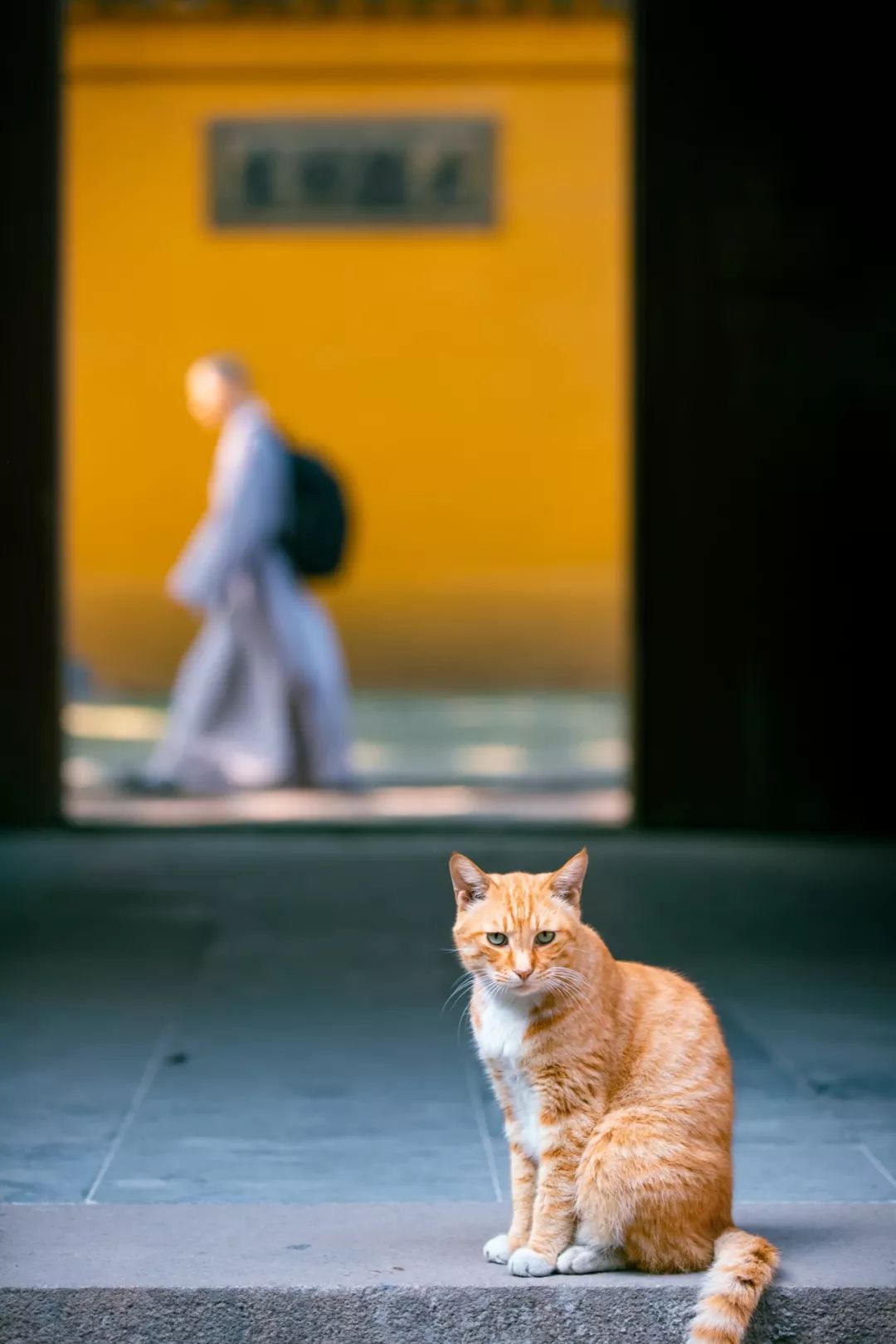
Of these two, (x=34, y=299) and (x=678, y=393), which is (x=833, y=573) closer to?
(x=678, y=393)

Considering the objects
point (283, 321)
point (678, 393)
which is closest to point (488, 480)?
point (283, 321)

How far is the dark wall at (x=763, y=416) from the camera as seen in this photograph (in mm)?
8234

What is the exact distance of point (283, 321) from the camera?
51.9ft

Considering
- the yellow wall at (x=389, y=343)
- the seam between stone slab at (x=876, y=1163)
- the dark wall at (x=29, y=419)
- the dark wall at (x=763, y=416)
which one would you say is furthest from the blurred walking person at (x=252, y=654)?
the seam between stone slab at (x=876, y=1163)

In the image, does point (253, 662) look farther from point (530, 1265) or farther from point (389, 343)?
point (530, 1265)

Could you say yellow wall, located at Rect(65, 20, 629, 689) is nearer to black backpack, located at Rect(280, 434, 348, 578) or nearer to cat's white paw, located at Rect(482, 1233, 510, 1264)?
black backpack, located at Rect(280, 434, 348, 578)

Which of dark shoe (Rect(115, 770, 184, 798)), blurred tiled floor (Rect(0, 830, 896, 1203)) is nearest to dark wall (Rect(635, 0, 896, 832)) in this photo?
blurred tiled floor (Rect(0, 830, 896, 1203))

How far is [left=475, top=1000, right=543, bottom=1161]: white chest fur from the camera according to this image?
Result: 10.9ft

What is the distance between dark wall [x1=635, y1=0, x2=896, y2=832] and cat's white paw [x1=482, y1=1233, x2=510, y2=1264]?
16.8 ft

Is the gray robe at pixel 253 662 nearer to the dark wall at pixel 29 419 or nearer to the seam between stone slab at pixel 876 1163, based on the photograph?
the dark wall at pixel 29 419

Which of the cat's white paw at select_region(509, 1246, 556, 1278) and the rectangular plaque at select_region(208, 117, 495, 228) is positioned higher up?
the rectangular plaque at select_region(208, 117, 495, 228)

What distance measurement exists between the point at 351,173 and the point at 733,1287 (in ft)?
44.4

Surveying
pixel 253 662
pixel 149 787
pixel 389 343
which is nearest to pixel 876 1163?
pixel 149 787

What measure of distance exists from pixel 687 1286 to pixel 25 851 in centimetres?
514
